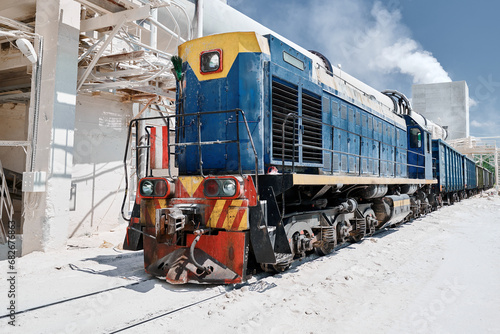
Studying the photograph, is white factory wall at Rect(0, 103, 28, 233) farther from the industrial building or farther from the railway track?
the railway track

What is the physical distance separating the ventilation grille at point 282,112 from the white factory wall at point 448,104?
37.2 meters

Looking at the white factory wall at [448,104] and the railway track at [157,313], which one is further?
the white factory wall at [448,104]

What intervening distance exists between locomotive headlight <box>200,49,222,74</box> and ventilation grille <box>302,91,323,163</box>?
4.59 feet

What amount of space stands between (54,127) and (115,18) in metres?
2.25

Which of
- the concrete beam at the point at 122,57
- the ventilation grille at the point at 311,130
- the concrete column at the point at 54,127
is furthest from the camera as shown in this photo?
the concrete beam at the point at 122,57

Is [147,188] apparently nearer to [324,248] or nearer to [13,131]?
[324,248]

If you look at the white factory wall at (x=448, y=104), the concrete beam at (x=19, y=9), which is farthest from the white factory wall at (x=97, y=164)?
the white factory wall at (x=448, y=104)

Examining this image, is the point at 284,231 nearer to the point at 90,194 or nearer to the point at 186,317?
the point at 186,317

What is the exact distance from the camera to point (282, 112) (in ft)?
15.9

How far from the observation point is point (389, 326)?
3057 millimetres

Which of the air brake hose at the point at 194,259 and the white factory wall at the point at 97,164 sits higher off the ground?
the white factory wall at the point at 97,164

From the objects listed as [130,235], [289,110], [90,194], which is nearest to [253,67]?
[289,110]

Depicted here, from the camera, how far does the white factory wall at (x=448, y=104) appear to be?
127 ft

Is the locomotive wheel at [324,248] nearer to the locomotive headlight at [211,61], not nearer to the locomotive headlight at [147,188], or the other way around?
the locomotive headlight at [147,188]
